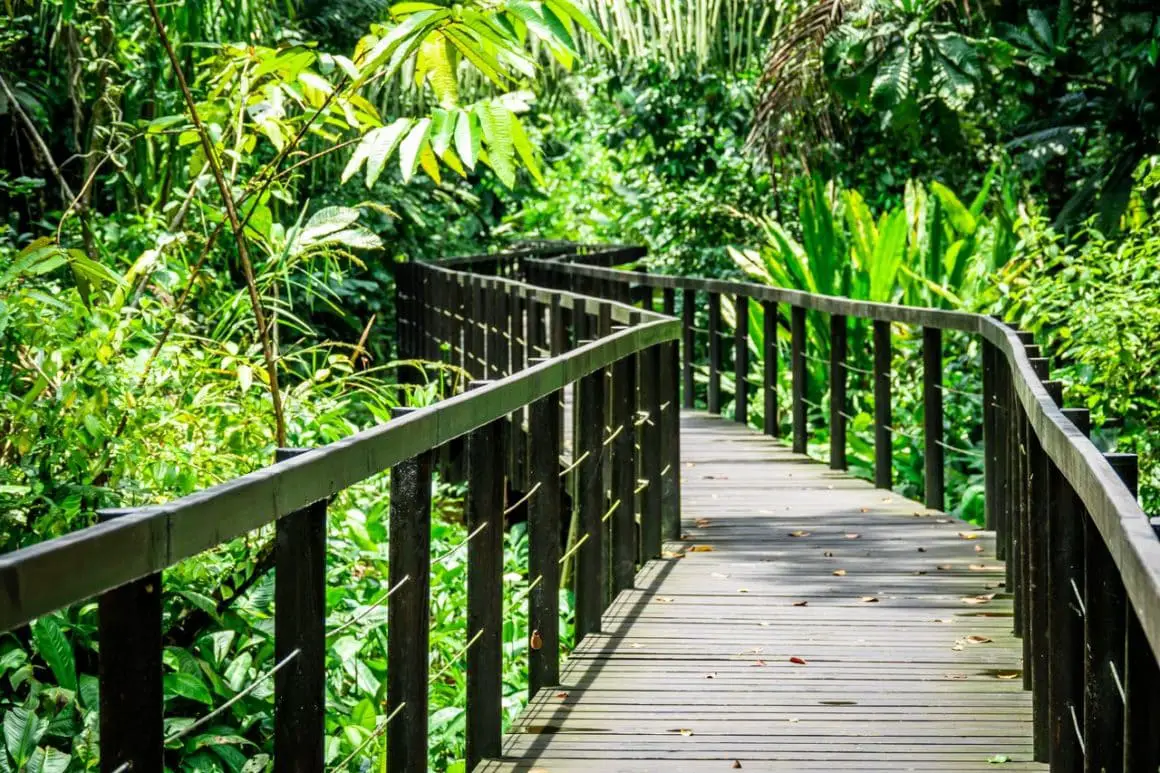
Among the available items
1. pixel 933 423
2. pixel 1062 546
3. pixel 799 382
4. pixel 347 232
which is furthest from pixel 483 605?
pixel 799 382

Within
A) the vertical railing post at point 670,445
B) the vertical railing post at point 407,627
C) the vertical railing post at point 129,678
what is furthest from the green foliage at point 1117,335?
the vertical railing post at point 129,678

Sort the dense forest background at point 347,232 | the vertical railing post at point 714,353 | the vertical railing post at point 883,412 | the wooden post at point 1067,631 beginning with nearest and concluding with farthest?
the wooden post at point 1067,631, the dense forest background at point 347,232, the vertical railing post at point 883,412, the vertical railing post at point 714,353

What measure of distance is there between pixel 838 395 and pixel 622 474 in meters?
4.29

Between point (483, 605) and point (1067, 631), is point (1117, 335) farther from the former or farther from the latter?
point (483, 605)

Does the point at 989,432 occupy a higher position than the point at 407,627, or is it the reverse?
the point at 407,627

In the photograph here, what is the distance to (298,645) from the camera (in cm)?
290

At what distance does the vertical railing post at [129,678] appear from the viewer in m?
2.18

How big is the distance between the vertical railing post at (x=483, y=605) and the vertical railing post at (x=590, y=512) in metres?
1.45

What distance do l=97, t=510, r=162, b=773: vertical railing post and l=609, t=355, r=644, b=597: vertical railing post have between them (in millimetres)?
4230

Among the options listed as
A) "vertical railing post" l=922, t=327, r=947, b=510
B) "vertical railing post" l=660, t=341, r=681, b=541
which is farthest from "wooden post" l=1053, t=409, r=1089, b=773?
"vertical railing post" l=922, t=327, r=947, b=510

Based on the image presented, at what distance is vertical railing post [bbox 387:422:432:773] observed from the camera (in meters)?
3.61

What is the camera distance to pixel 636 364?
Answer: 23.1 ft

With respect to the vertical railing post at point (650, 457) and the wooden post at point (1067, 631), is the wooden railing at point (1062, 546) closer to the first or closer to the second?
the wooden post at point (1067, 631)

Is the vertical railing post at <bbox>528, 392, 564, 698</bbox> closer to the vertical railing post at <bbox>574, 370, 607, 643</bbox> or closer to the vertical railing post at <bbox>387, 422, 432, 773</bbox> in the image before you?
the vertical railing post at <bbox>574, 370, 607, 643</bbox>
